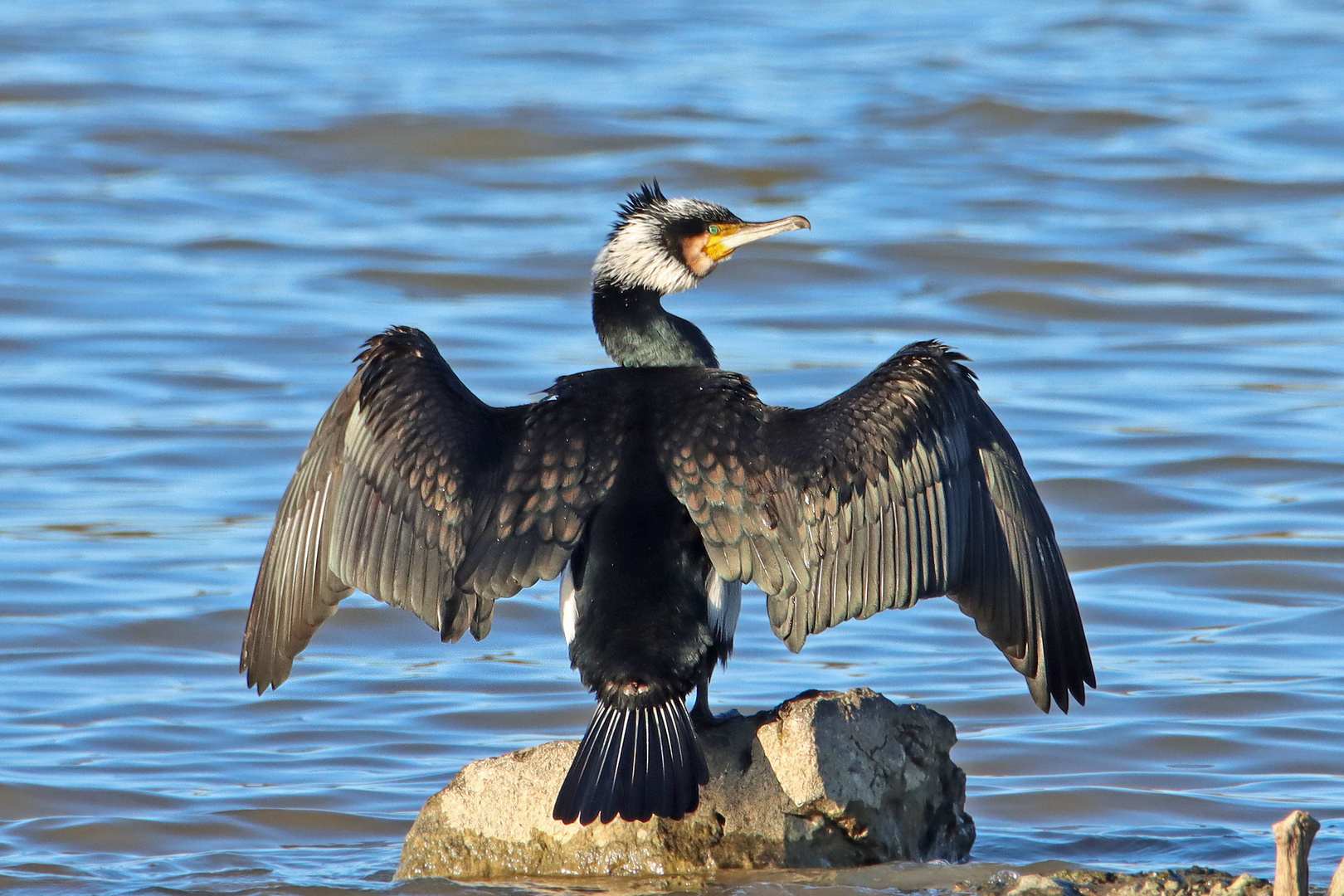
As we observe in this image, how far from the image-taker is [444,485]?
4.90 m

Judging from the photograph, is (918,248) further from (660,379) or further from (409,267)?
(660,379)

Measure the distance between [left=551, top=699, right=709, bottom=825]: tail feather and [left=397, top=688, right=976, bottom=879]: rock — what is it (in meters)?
0.26

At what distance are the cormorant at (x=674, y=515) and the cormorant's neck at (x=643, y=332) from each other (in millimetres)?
180

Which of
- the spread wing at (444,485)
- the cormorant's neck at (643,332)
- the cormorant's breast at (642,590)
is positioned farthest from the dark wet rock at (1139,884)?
the cormorant's neck at (643,332)

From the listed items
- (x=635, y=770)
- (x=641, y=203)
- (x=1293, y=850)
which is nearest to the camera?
(x=1293, y=850)

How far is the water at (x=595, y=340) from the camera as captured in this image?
20.1 ft

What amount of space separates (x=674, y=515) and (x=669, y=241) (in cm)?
113

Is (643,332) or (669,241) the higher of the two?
(669,241)

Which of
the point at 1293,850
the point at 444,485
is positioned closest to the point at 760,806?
the point at 444,485

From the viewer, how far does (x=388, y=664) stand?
7301mm

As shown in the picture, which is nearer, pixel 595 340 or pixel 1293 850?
pixel 1293 850

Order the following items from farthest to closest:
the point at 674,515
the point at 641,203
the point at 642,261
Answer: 1. the point at 641,203
2. the point at 642,261
3. the point at 674,515

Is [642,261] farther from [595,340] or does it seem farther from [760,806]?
[595,340]

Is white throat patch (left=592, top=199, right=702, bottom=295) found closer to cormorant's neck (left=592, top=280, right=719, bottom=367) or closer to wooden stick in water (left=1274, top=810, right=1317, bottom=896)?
cormorant's neck (left=592, top=280, right=719, bottom=367)
